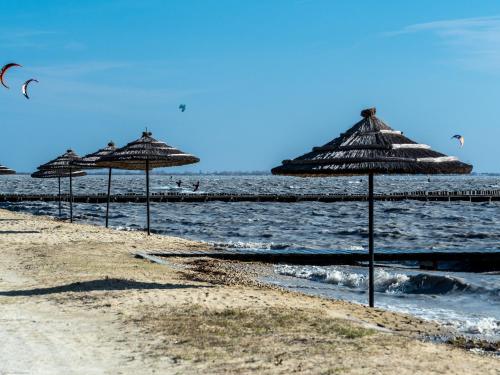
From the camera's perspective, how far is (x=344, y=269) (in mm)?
17688

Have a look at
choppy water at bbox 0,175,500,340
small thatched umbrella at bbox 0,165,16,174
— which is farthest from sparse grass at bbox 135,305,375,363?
small thatched umbrella at bbox 0,165,16,174

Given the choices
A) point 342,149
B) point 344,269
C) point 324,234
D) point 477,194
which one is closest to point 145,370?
point 342,149

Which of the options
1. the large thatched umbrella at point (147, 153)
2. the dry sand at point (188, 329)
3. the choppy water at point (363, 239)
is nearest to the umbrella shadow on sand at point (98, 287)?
the dry sand at point (188, 329)

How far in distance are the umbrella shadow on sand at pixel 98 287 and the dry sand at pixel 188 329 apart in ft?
0.05

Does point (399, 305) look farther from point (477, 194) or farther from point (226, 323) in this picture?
point (477, 194)

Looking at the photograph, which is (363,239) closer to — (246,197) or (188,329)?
(188,329)

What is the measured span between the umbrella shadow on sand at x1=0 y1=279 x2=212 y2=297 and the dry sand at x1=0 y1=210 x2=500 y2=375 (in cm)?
2

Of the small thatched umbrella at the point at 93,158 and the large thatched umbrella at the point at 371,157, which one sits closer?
the large thatched umbrella at the point at 371,157

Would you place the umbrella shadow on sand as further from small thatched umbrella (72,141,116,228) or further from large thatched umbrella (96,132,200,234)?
small thatched umbrella (72,141,116,228)

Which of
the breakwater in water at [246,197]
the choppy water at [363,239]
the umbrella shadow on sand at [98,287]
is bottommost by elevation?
the choppy water at [363,239]

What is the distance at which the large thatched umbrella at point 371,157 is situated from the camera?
35.5 feet

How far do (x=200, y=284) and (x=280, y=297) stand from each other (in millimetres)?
1553

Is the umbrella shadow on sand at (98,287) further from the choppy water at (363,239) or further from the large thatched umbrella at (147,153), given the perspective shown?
the large thatched umbrella at (147,153)

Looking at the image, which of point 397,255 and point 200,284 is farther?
point 397,255
